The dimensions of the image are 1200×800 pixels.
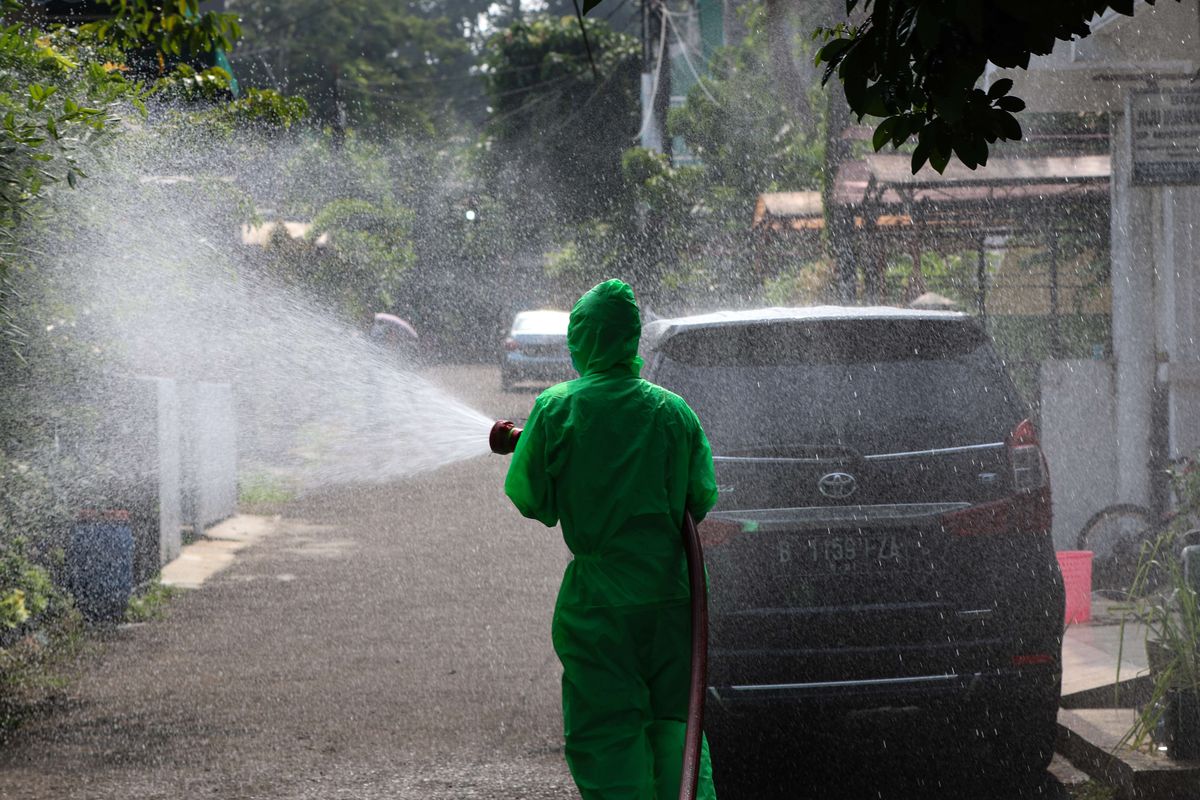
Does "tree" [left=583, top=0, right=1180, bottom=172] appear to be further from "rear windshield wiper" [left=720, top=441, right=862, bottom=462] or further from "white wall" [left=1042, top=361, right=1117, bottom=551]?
"white wall" [left=1042, top=361, right=1117, bottom=551]

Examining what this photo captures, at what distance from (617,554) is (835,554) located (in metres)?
1.30

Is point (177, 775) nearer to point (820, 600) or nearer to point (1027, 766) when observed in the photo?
point (820, 600)

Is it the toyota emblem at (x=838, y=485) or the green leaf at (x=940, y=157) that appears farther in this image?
the toyota emblem at (x=838, y=485)

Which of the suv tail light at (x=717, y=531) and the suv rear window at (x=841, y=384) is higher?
the suv rear window at (x=841, y=384)

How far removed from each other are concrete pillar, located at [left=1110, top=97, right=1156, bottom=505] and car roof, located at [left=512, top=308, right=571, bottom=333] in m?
16.2

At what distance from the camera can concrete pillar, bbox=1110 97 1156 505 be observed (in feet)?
30.3

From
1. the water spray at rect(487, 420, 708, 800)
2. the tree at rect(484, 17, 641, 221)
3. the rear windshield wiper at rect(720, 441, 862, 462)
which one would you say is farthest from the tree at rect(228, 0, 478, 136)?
the water spray at rect(487, 420, 708, 800)

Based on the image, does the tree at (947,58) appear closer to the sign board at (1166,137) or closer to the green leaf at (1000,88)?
the green leaf at (1000,88)

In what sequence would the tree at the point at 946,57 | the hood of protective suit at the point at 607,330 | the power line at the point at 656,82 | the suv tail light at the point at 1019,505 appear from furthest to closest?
the power line at the point at 656,82 < the suv tail light at the point at 1019,505 < the hood of protective suit at the point at 607,330 < the tree at the point at 946,57

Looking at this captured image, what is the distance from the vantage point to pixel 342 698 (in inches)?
268

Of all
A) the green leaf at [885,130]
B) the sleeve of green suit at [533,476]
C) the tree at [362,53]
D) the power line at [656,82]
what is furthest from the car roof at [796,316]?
the tree at [362,53]

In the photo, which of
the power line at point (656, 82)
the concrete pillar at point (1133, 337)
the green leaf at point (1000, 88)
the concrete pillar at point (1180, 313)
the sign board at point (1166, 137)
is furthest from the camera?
the power line at point (656, 82)

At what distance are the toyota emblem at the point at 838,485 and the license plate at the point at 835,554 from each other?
14cm

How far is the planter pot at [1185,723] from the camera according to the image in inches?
199
